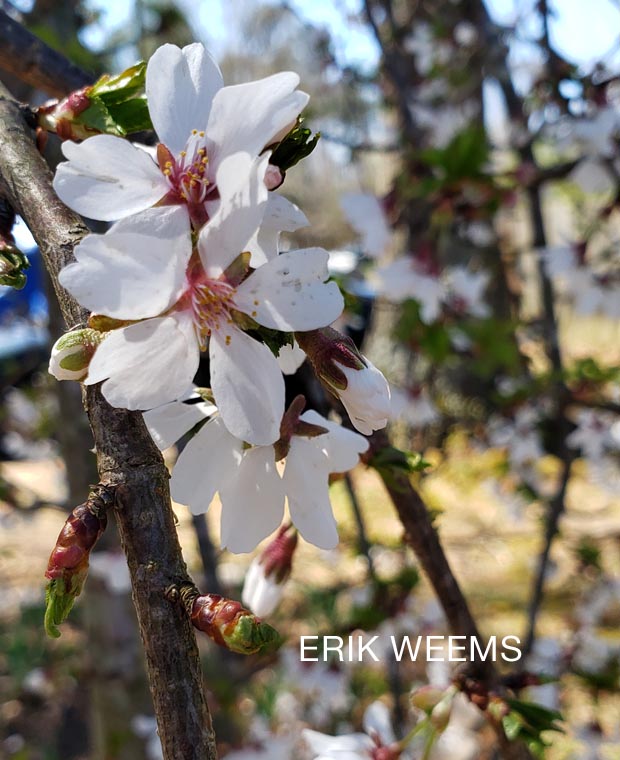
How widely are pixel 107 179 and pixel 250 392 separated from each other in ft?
0.45

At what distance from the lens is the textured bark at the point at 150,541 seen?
352mm

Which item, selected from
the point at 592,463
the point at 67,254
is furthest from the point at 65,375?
the point at 592,463

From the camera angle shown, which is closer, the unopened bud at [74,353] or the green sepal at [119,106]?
the unopened bud at [74,353]

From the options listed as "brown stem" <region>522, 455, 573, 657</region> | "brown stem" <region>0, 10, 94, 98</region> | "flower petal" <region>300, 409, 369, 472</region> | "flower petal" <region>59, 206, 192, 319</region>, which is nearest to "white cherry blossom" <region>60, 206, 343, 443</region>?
"flower petal" <region>59, 206, 192, 319</region>

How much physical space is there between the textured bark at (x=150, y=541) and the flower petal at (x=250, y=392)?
1.7 inches

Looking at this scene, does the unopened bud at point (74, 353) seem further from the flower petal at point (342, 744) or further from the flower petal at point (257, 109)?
the flower petal at point (342, 744)

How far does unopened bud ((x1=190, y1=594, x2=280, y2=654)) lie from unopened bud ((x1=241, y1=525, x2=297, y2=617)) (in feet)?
1.07

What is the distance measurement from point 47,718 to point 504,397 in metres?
1.89

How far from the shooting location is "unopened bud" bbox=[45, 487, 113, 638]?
0.36 metres

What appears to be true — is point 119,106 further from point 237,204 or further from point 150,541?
point 150,541

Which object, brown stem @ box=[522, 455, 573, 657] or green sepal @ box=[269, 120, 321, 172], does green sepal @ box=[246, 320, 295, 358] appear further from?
brown stem @ box=[522, 455, 573, 657]

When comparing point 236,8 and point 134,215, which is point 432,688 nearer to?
point 134,215

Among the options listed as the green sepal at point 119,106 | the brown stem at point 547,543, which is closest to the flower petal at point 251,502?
the green sepal at point 119,106

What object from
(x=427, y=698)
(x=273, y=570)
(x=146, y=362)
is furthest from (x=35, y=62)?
(x=427, y=698)
